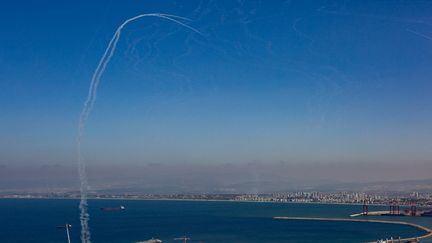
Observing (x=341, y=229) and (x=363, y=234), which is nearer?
(x=363, y=234)

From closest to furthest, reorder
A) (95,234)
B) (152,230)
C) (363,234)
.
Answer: (363,234), (95,234), (152,230)

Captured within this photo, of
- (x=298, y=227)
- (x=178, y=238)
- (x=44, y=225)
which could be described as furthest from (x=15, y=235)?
(x=298, y=227)

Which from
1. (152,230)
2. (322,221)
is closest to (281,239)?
(152,230)

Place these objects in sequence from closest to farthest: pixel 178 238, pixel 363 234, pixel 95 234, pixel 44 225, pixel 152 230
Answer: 1. pixel 178 238
2. pixel 363 234
3. pixel 95 234
4. pixel 152 230
5. pixel 44 225

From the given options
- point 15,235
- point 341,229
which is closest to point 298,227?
point 341,229

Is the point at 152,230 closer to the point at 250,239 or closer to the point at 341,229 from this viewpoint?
the point at 250,239

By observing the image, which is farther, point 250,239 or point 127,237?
point 127,237

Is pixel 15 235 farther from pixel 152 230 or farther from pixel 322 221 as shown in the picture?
pixel 322 221

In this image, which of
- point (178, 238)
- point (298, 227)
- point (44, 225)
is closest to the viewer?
point (178, 238)
